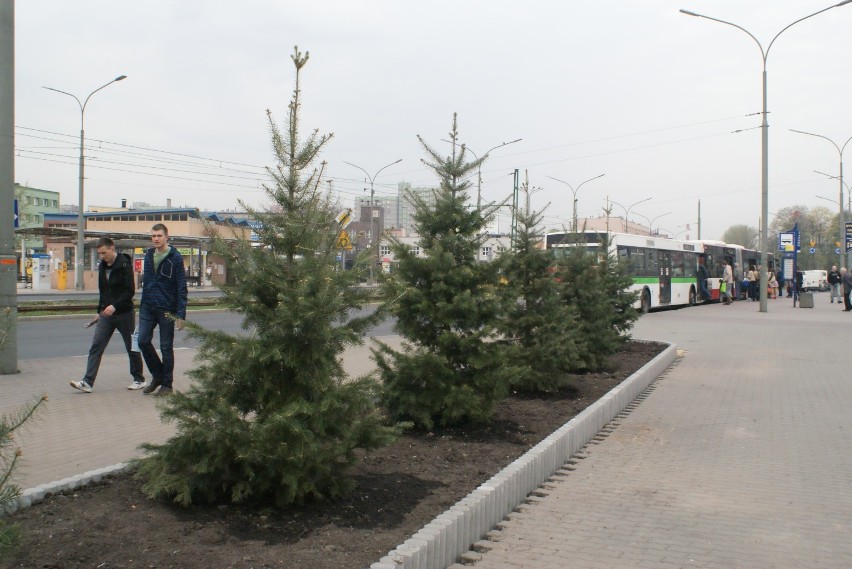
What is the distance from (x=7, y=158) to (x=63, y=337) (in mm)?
6851

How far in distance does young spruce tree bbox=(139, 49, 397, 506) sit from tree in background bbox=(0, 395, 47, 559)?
129 centimetres

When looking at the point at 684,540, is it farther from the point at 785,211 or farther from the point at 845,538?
the point at 785,211

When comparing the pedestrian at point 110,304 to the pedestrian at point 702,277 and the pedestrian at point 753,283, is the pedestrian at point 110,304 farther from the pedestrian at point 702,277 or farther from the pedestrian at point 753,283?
the pedestrian at point 753,283

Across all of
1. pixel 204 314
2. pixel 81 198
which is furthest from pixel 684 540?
pixel 81 198

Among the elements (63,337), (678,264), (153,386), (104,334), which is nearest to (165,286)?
(104,334)

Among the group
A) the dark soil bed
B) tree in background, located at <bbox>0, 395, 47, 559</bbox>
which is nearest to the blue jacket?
the dark soil bed

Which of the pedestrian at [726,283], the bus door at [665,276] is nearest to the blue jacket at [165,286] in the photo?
the bus door at [665,276]

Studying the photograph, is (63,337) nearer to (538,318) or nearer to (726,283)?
(538,318)

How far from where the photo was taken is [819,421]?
8.48m

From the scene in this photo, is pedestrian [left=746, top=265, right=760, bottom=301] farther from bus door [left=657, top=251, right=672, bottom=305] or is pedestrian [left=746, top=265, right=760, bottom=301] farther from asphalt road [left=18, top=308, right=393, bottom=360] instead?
asphalt road [left=18, top=308, right=393, bottom=360]

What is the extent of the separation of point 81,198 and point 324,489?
3457 cm

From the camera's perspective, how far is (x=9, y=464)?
280 cm

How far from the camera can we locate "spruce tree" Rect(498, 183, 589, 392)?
8.90m

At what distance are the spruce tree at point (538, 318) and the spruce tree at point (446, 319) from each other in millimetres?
2047
